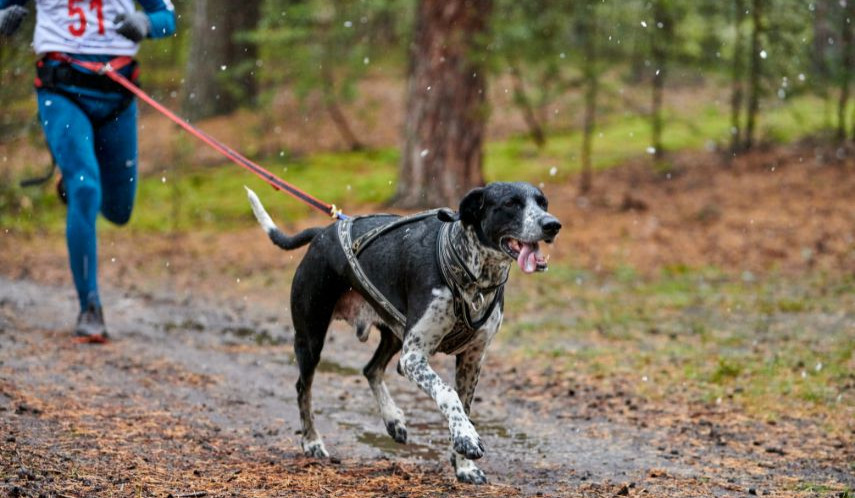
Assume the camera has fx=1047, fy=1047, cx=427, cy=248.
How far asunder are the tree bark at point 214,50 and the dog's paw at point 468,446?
18275mm

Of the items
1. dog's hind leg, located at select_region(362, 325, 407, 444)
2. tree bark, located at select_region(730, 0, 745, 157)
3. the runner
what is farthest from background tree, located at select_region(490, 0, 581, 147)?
dog's hind leg, located at select_region(362, 325, 407, 444)

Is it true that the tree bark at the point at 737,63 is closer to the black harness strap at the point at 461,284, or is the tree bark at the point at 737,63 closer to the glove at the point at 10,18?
the glove at the point at 10,18

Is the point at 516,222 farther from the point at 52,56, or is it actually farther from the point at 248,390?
the point at 52,56

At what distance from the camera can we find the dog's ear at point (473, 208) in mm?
4602

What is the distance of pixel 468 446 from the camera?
4.40 m

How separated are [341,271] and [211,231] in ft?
35.1

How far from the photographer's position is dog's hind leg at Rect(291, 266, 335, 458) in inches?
207

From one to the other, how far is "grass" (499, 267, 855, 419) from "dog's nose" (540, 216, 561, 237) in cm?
295

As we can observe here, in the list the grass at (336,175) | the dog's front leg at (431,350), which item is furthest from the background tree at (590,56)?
the dog's front leg at (431,350)

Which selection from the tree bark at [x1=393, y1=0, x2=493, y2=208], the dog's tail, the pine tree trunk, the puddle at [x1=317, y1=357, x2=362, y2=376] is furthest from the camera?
the pine tree trunk

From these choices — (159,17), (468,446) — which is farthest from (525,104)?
(468,446)

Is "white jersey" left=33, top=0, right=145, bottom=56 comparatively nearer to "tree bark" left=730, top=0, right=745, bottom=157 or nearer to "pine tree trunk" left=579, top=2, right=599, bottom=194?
"pine tree trunk" left=579, top=2, right=599, bottom=194

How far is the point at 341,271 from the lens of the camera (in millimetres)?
5148

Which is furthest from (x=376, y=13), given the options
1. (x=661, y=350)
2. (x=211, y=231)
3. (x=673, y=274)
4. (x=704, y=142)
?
(x=661, y=350)
